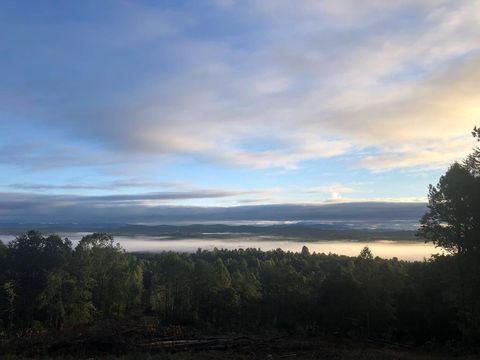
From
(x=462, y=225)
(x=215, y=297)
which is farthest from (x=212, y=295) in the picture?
(x=462, y=225)

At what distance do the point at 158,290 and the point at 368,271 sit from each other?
37733 millimetres

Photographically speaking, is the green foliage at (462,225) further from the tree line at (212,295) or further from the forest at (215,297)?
Answer: the tree line at (212,295)

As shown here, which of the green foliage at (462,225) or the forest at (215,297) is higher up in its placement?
the green foliage at (462,225)

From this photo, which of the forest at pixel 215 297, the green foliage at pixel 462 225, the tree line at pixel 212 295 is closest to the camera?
the green foliage at pixel 462 225

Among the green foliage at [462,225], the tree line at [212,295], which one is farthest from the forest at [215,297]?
the green foliage at [462,225]

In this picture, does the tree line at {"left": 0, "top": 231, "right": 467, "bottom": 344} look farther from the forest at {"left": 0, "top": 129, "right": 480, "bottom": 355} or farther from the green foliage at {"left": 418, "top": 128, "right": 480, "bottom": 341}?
the green foliage at {"left": 418, "top": 128, "right": 480, "bottom": 341}

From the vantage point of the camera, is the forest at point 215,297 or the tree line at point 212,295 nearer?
the forest at point 215,297

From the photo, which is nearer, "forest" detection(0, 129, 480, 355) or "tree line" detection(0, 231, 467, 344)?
"forest" detection(0, 129, 480, 355)

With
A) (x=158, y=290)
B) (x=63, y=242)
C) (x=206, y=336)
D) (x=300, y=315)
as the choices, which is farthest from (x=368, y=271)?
(x=63, y=242)

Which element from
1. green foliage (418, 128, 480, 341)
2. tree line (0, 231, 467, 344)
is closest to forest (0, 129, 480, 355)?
tree line (0, 231, 467, 344)

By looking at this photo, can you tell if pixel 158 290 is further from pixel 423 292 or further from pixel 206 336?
pixel 206 336

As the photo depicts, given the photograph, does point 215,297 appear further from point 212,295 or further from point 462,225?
point 462,225

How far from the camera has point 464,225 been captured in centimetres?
2477

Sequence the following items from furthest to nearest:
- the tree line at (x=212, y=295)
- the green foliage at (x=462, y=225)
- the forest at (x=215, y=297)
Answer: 1. the tree line at (x=212, y=295)
2. the forest at (x=215, y=297)
3. the green foliage at (x=462, y=225)
